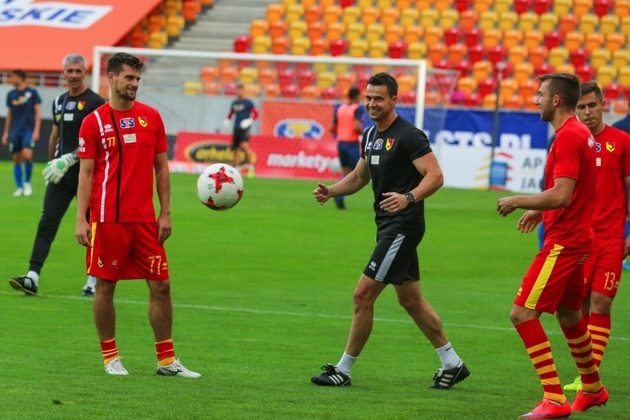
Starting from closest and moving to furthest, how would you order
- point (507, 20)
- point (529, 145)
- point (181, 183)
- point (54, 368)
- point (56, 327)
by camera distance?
1. point (54, 368)
2. point (56, 327)
3. point (181, 183)
4. point (529, 145)
5. point (507, 20)

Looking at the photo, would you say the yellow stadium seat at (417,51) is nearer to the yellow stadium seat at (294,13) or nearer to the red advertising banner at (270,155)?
the yellow stadium seat at (294,13)

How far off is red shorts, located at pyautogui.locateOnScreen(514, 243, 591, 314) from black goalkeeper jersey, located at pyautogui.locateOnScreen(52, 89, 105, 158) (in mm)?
5306

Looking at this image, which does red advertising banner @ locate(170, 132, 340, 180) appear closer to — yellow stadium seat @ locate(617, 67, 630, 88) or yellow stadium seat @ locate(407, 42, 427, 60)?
yellow stadium seat @ locate(407, 42, 427, 60)

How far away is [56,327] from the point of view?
980 centimetres

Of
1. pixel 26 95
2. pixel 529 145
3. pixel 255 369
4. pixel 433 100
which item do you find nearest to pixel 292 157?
pixel 433 100

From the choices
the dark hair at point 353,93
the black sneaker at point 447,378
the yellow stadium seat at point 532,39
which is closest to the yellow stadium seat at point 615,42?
the yellow stadium seat at point 532,39

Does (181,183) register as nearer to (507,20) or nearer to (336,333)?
(507,20)

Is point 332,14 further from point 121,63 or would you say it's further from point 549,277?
point 549,277

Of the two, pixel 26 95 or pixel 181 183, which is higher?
pixel 26 95

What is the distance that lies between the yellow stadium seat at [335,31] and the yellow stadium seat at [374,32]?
80cm

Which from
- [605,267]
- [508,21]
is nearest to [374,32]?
[508,21]

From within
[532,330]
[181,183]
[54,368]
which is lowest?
[181,183]

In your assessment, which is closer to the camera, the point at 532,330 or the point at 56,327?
the point at 532,330

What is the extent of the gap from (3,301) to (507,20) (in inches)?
1052
